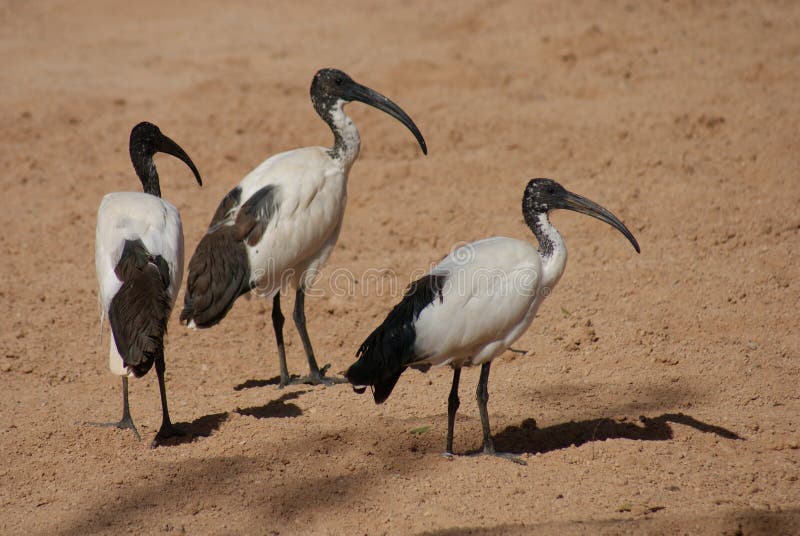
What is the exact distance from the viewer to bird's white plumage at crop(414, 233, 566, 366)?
503cm

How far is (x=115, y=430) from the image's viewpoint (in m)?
5.67

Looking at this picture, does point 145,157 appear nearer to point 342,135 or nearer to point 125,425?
point 342,135

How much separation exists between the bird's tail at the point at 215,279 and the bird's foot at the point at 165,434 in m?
0.74

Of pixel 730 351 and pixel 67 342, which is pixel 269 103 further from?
pixel 730 351

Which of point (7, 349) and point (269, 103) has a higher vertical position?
point (269, 103)

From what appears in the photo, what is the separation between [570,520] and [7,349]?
4585 mm

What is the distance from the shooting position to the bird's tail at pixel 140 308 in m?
5.10

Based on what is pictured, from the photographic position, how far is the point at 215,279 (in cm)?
611

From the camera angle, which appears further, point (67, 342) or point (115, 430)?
point (67, 342)

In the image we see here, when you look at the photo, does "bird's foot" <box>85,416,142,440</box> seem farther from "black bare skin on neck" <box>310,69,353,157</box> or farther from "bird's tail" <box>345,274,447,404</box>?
"black bare skin on neck" <box>310,69,353,157</box>

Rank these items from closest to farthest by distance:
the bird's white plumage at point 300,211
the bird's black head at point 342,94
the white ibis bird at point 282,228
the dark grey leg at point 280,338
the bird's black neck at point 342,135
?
the white ibis bird at point 282,228
the bird's white plumage at point 300,211
the dark grey leg at point 280,338
the bird's black neck at point 342,135
the bird's black head at point 342,94

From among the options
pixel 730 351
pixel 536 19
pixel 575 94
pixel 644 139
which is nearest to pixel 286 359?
pixel 730 351

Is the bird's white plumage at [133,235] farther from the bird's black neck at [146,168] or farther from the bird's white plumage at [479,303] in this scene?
the bird's white plumage at [479,303]

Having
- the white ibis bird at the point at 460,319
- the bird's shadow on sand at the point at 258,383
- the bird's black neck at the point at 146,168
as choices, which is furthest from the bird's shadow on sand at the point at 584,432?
the bird's black neck at the point at 146,168
